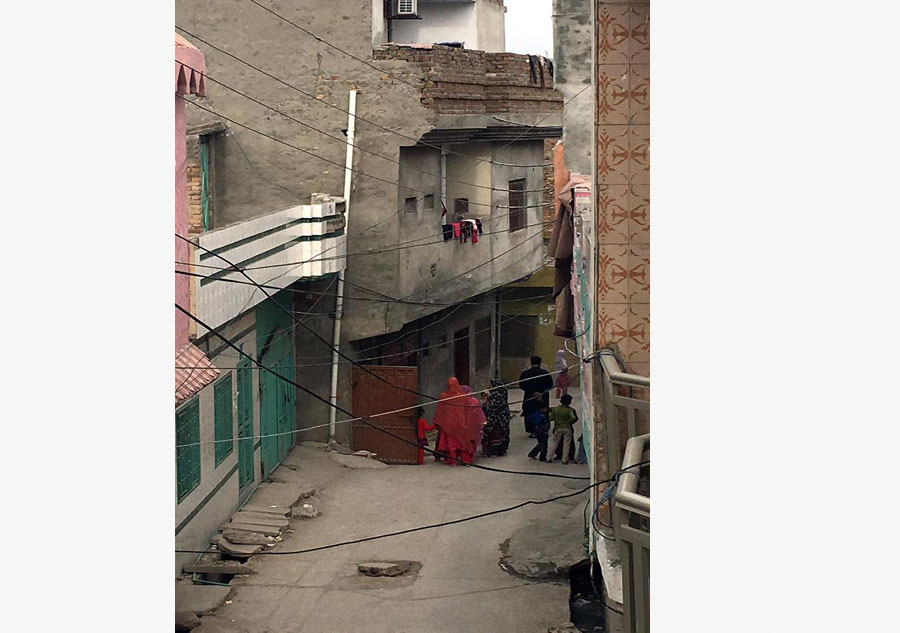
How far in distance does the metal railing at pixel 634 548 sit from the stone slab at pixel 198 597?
20.4 feet

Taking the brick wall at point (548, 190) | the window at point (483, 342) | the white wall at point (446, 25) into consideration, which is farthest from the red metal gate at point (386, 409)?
the white wall at point (446, 25)

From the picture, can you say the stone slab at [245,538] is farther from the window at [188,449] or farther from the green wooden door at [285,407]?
the green wooden door at [285,407]

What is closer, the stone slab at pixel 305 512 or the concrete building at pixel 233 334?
the concrete building at pixel 233 334

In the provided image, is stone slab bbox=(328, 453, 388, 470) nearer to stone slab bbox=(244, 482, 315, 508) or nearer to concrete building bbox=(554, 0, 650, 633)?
stone slab bbox=(244, 482, 315, 508)

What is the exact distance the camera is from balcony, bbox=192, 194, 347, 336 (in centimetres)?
1309

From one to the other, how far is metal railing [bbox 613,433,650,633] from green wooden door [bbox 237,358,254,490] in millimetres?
9334

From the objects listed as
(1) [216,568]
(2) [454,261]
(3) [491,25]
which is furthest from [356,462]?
(3) [491,25]

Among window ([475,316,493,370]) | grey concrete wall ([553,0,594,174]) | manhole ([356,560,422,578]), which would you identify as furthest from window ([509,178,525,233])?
manhole ([356,560,422,578])

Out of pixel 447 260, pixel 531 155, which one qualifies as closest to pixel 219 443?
pixel 447 260

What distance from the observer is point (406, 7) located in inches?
1065

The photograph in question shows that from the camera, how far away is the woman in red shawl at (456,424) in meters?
18.5

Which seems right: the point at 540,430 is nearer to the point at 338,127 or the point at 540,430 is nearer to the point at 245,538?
the point at 338,127

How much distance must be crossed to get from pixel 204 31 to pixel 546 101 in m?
6.30

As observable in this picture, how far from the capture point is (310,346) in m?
19.5
